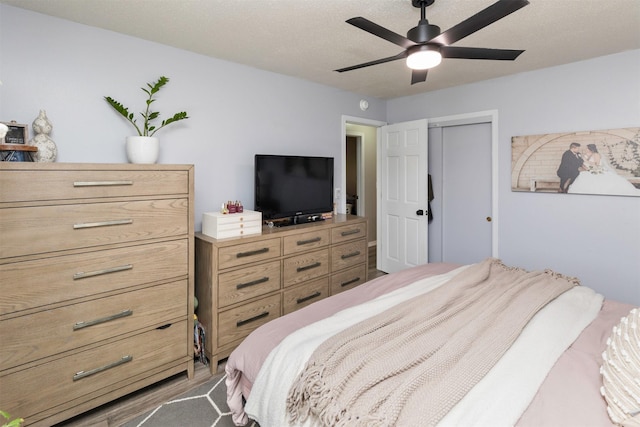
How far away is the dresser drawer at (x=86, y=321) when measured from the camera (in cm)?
170

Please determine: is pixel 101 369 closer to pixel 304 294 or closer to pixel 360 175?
pixel 304 294

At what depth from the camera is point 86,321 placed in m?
1.91

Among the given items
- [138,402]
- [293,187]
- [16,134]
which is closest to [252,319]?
[138,402]

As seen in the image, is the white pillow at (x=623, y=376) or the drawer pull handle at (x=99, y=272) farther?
the drawer pull handle at (x=99, y=272)

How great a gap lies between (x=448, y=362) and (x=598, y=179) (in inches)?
111

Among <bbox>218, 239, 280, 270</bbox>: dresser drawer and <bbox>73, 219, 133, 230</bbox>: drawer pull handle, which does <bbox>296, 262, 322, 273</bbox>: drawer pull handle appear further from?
<bbox>73, 219, 133, 230</bbox>: drawer pull handle

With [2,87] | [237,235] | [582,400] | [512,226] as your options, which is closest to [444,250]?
[512,226]

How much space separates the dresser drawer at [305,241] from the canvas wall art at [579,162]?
2129mm

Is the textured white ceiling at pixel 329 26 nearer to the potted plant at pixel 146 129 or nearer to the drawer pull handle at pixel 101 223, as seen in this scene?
the potted plant at pixel 146 129

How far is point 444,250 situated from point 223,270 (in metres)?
2.97

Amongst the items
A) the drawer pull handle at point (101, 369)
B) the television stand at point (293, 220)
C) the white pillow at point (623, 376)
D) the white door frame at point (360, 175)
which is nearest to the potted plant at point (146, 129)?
the television stand at point (293, 220)

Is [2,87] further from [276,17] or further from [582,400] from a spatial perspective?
[582,400]

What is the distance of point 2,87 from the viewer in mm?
2023

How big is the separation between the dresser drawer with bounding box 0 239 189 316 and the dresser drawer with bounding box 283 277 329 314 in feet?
3.06
